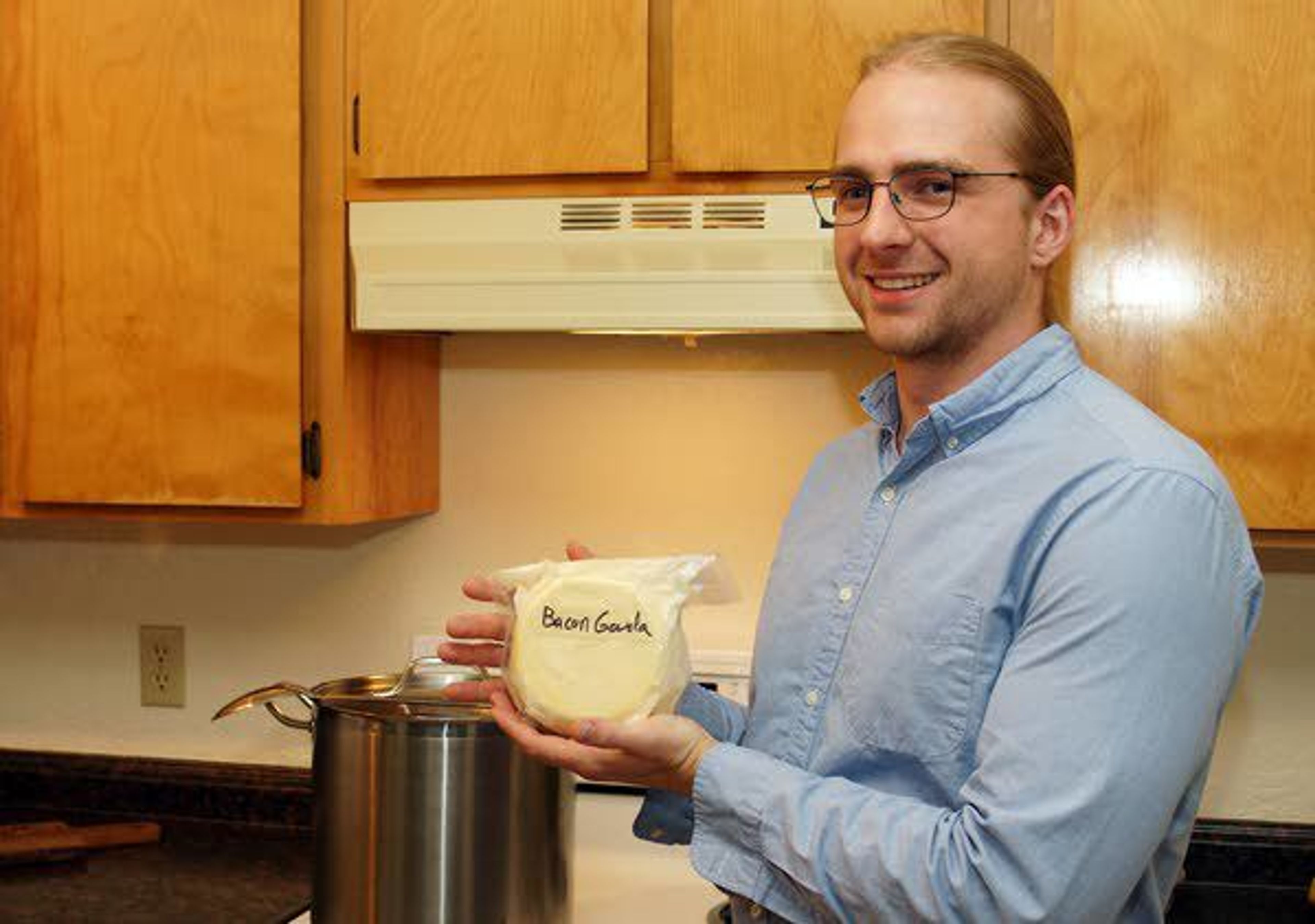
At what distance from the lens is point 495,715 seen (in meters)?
1.17

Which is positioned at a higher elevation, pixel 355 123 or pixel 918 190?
pixel 355 123

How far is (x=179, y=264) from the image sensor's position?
5.98 ft

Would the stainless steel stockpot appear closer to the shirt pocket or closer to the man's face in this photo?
the shirt pocket

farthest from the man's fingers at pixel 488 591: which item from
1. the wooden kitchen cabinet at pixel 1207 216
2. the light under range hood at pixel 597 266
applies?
the wooden kitchen cabinet at pixel 1207 216

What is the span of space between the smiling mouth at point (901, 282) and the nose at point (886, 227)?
0.08 ft

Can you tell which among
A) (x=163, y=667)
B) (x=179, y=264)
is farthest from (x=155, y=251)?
(x=163, y=667)

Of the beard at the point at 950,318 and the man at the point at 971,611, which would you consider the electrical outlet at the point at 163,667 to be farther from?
the beard at the point at 950,318

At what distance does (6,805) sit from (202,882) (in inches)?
21.1

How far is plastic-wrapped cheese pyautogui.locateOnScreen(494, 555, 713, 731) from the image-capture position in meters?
1.11

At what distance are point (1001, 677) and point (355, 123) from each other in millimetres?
1121

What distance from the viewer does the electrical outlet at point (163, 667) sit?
7.32ft

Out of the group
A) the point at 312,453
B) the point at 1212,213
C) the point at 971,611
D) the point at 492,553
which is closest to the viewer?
the point at 971,611

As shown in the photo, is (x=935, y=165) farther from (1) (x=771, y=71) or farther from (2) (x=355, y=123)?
(2) (x=355, y=123)

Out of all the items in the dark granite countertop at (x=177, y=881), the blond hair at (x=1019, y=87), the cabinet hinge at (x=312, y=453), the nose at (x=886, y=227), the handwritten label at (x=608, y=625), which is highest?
the blond hair at (x=1019, y=87)
